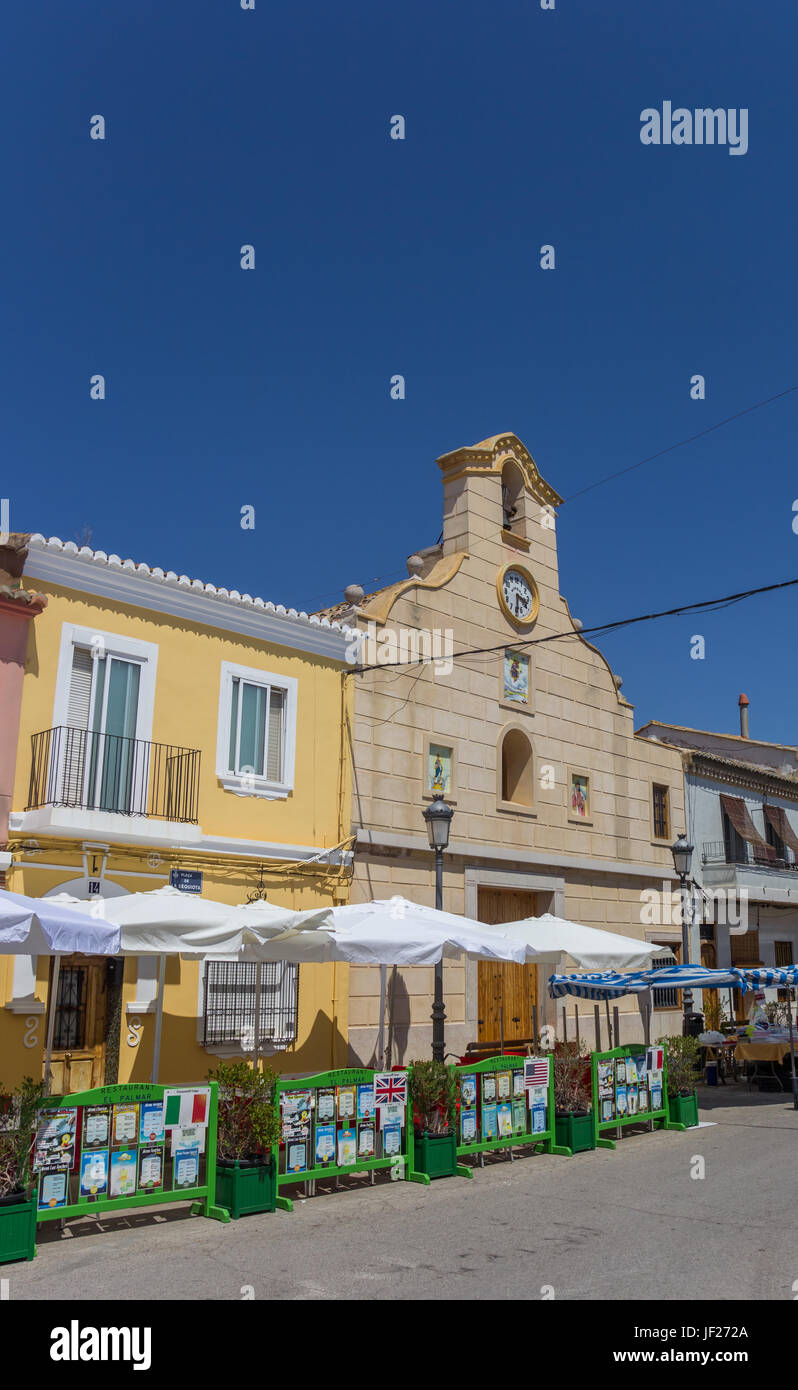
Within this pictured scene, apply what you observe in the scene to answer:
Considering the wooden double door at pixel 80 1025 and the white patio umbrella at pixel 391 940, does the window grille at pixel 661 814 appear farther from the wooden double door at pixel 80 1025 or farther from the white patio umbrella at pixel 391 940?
the wooden double door at pixel 80 1025

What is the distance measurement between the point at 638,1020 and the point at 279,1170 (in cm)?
1402

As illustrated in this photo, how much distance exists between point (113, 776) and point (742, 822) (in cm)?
1944

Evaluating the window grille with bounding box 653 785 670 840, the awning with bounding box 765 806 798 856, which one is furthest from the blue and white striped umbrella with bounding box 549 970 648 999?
the awning with bounding box 765 806 798 856

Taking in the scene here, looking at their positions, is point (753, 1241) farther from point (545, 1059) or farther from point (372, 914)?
point (372, 914)

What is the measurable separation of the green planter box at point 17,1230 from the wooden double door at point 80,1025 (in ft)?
16.4

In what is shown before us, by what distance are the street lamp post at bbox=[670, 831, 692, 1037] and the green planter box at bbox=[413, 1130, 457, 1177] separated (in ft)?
26.1

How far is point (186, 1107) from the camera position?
9031mm

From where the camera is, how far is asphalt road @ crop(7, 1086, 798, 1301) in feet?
23.3

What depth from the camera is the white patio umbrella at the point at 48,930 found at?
8.04 metres

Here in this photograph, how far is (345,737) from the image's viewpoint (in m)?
16.8

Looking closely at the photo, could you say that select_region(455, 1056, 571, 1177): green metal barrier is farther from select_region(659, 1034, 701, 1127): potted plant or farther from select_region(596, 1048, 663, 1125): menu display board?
select_region(659, 1034, 701, 1127): potted plant

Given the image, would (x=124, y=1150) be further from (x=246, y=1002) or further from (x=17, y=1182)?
(x=246, y=1002)

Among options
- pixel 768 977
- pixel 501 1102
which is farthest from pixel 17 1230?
pixel 768 977
